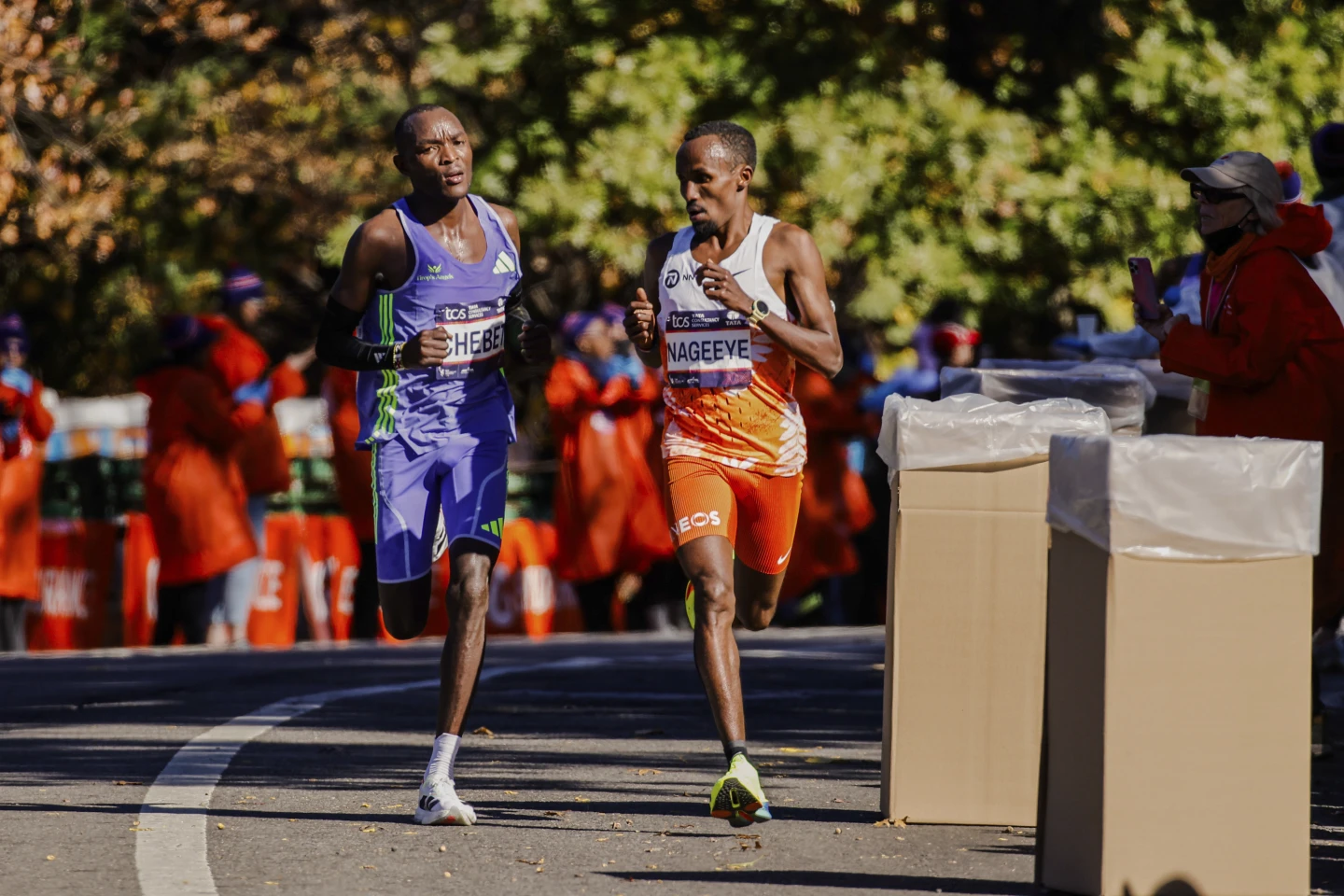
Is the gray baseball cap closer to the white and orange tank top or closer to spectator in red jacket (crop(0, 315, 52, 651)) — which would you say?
the white and orange tank top

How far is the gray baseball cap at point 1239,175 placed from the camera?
7691 mm

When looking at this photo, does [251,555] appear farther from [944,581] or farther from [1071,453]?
[1071,453]

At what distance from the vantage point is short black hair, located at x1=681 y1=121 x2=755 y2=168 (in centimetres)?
754

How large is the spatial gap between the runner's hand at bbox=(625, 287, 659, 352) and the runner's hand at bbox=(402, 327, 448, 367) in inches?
21.8

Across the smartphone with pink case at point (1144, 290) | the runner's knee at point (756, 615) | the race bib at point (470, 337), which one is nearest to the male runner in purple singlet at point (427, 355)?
the race bib at point (470, 337)

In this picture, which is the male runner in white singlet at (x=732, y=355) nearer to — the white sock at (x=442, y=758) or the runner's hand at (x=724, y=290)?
the runner's hand at (x=724, y=290)

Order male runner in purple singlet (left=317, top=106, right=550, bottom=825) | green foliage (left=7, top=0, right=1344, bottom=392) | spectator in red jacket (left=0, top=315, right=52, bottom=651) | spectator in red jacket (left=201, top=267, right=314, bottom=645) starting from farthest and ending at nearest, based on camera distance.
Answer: green foliage (left=7, top=0, right=1344, bottom=392) < spectator in red jacket (left=0, top=315, right=52, bottom=651) < spectator in red jacket (left=201, top=267, right=314, bottom=645) < male runner in purple singlet (left=317, top=106, right=550, bottom=825)

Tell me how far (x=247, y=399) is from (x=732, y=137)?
7.96m

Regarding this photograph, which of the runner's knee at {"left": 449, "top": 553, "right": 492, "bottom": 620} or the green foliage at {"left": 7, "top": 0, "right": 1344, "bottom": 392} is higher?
the green foliage at {"left": 7, "top": 0, "right": 1344, "bottom": 392}

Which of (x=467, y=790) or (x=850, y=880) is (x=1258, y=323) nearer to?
(x=850, y=880)

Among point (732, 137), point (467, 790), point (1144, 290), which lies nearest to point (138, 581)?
point (467, 790)

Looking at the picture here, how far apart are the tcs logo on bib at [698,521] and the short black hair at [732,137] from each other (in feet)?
3.58

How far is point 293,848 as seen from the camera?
6559 millimetres

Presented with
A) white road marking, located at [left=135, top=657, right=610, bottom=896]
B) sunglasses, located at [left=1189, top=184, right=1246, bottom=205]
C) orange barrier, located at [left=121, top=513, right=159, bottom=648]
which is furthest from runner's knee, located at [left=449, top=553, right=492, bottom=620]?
orange barrier, located at [left=121, top=513, right=159, bottom=648]
